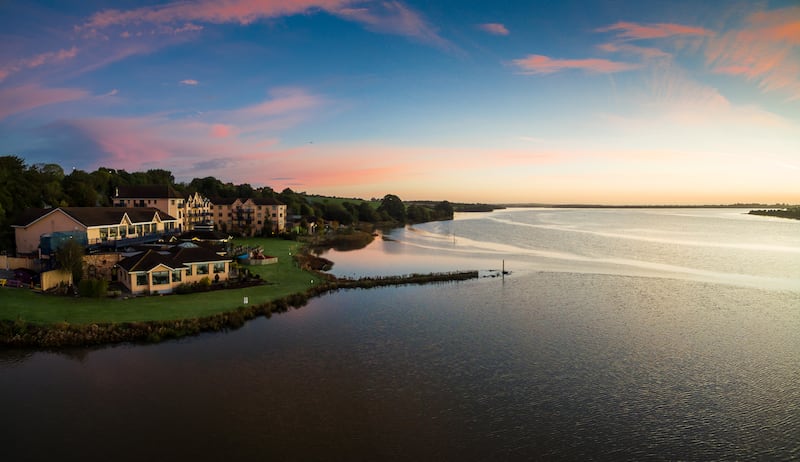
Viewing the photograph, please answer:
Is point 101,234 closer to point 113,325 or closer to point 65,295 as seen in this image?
point 65,295

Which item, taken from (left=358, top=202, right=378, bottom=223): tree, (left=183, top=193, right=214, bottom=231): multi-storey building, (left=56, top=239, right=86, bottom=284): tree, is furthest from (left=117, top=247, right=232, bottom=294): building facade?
(left=358, top=202, right=378, bottom=223): tree

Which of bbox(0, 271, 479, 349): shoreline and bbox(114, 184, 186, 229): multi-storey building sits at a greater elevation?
bbox(114, 184, 186, 229): multi-storey building

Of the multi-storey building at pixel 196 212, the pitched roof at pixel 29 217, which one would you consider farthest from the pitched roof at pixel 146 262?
the multi-storey building at pixel 196 212

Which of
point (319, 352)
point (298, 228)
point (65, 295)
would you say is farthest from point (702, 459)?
point (298, 228)

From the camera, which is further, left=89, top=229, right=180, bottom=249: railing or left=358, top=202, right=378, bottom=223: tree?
left=358, top=202, right=378, bottom=223: tree

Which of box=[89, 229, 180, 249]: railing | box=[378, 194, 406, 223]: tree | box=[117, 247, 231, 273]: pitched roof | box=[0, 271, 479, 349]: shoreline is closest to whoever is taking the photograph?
box=[0, 271, 479, 349]: shoreline

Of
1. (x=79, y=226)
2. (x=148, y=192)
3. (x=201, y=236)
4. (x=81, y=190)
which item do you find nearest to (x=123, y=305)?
Answer: (x=79, y=226)

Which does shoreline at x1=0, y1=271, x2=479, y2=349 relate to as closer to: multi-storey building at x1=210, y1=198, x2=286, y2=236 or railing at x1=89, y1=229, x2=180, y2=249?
railing at x1=89, y1=229, x2=180, y2=249
